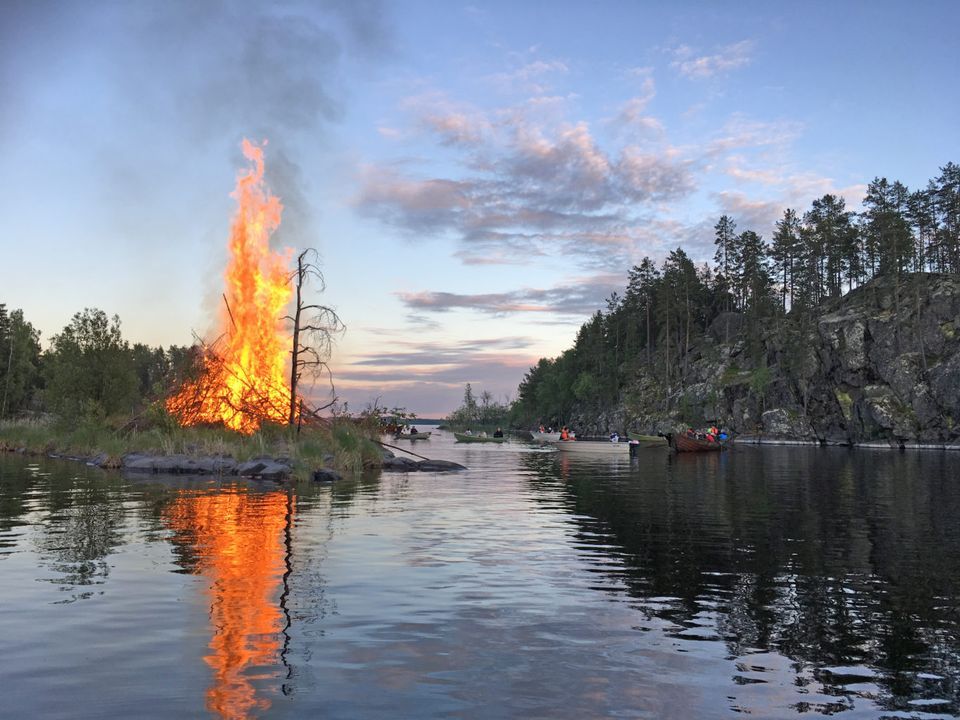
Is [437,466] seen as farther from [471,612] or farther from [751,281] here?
[751,281]

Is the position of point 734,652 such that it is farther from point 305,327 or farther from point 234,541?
point 305,327

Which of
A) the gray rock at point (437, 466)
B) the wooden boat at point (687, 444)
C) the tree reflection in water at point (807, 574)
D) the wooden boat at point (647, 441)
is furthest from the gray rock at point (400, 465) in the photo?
the wooden boat at point (647, 441)

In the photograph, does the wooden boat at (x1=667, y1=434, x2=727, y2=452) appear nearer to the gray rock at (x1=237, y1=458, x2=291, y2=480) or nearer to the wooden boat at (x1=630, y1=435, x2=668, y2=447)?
the wooden boat at (x1=630, y1=435, x2=668, y2=447)

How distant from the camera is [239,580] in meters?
13.2

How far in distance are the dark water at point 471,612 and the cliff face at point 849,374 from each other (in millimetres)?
79566

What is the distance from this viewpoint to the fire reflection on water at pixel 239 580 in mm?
7988

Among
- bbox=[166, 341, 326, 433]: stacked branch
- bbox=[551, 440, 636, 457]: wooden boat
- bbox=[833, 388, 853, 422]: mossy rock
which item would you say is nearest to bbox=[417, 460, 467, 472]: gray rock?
bbox=[166, 341, 326, 433]: stacked branch

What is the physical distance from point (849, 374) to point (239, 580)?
357ft

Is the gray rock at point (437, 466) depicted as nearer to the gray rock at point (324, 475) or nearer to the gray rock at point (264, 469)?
the gray rock at point (324, 475)

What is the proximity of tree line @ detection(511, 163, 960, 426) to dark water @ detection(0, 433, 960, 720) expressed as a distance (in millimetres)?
101798

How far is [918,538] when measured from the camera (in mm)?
19672

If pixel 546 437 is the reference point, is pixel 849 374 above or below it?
above

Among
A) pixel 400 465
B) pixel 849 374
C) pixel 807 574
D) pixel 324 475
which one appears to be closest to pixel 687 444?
pixel 400 465

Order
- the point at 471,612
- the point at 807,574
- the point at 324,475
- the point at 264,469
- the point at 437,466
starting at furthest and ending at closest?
the point at 437,466
the point at 264,469
the point at 324,475
the point at 807,574
the point at 471,612
